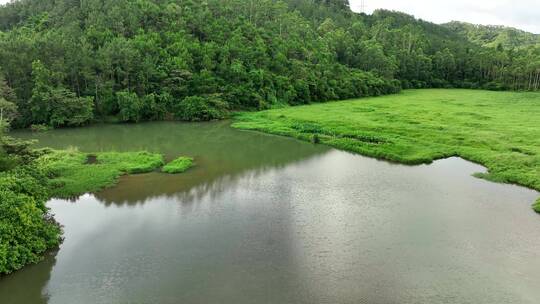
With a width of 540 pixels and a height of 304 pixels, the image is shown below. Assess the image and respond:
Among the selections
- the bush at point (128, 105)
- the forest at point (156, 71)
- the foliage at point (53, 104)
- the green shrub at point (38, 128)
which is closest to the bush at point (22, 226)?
the forest at point (156, 71)

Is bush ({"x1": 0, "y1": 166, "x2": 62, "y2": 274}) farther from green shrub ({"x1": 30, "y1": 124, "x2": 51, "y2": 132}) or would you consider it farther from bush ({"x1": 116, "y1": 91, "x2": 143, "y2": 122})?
bush ({"x1": 116, "y1": 91, "x2": 143, "y2": 122})

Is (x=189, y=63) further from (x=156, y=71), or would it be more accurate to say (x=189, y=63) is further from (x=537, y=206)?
(x=537, y=206)

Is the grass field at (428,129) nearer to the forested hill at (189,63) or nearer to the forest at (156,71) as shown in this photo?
the forested hill at (189,63)

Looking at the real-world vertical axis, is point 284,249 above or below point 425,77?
below

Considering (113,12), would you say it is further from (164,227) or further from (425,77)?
(425,77)

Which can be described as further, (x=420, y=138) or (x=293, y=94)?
(x=293, y=94)

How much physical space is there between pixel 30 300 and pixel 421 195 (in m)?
21.5

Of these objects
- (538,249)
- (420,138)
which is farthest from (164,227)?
(420,138)

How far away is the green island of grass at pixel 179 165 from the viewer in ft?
100

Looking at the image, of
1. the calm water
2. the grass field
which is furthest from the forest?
the grass field

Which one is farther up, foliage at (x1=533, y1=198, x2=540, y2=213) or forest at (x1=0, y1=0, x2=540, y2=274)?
forest at (x1=0, y1=0, x2=540, y2=274)

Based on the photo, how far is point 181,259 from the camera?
58.3ft

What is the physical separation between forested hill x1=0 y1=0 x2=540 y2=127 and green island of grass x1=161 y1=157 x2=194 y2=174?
16.4 metres

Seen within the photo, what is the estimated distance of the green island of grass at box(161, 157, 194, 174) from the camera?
100 ft
